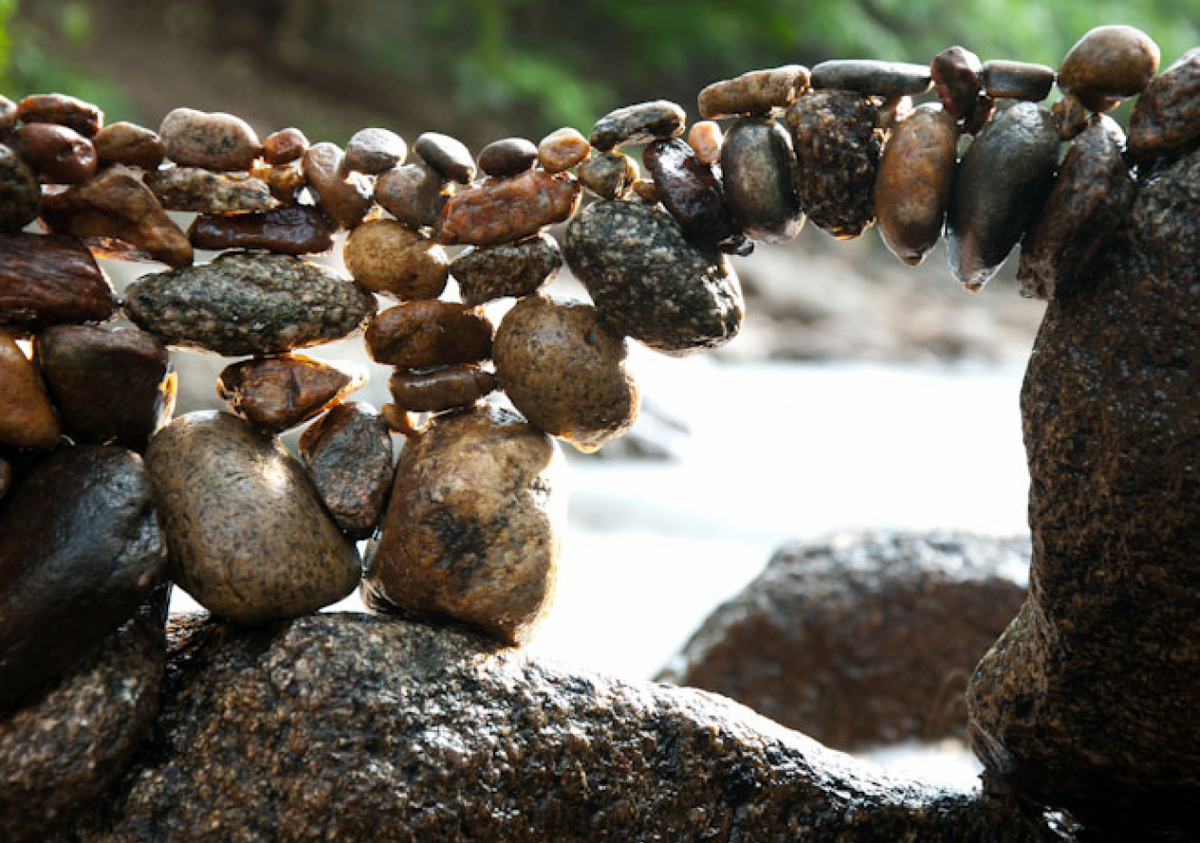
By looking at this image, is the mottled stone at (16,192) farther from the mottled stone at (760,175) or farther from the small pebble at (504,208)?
the mottled stone at (760,175)

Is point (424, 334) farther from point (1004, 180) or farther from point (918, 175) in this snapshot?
point (1004, 180)

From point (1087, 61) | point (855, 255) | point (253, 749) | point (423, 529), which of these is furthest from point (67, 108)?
point (855, 255)

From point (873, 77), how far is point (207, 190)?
1.11 metres

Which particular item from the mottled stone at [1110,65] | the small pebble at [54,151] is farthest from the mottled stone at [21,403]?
the mottled stone at [1110,65]

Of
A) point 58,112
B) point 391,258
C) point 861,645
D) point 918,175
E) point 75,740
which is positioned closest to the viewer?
Answer: point 75,740

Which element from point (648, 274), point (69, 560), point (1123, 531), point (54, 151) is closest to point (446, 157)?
point (648, 274)

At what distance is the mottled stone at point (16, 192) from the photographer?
1667 millimetres

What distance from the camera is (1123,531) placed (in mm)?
1631

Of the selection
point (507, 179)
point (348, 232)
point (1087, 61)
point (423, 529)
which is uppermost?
point (1087, 61)

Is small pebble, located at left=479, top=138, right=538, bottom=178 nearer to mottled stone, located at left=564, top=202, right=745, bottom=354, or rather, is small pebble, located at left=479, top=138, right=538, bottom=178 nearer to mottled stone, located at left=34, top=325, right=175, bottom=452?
mottled stone, located at left=564, top=202, right=745, bottom=354

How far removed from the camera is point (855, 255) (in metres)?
11.1

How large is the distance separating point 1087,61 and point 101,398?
160 centimetres

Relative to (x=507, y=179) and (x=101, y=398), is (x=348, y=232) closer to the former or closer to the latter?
(x=507, y=179)

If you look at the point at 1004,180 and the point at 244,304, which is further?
the point at 244,304
